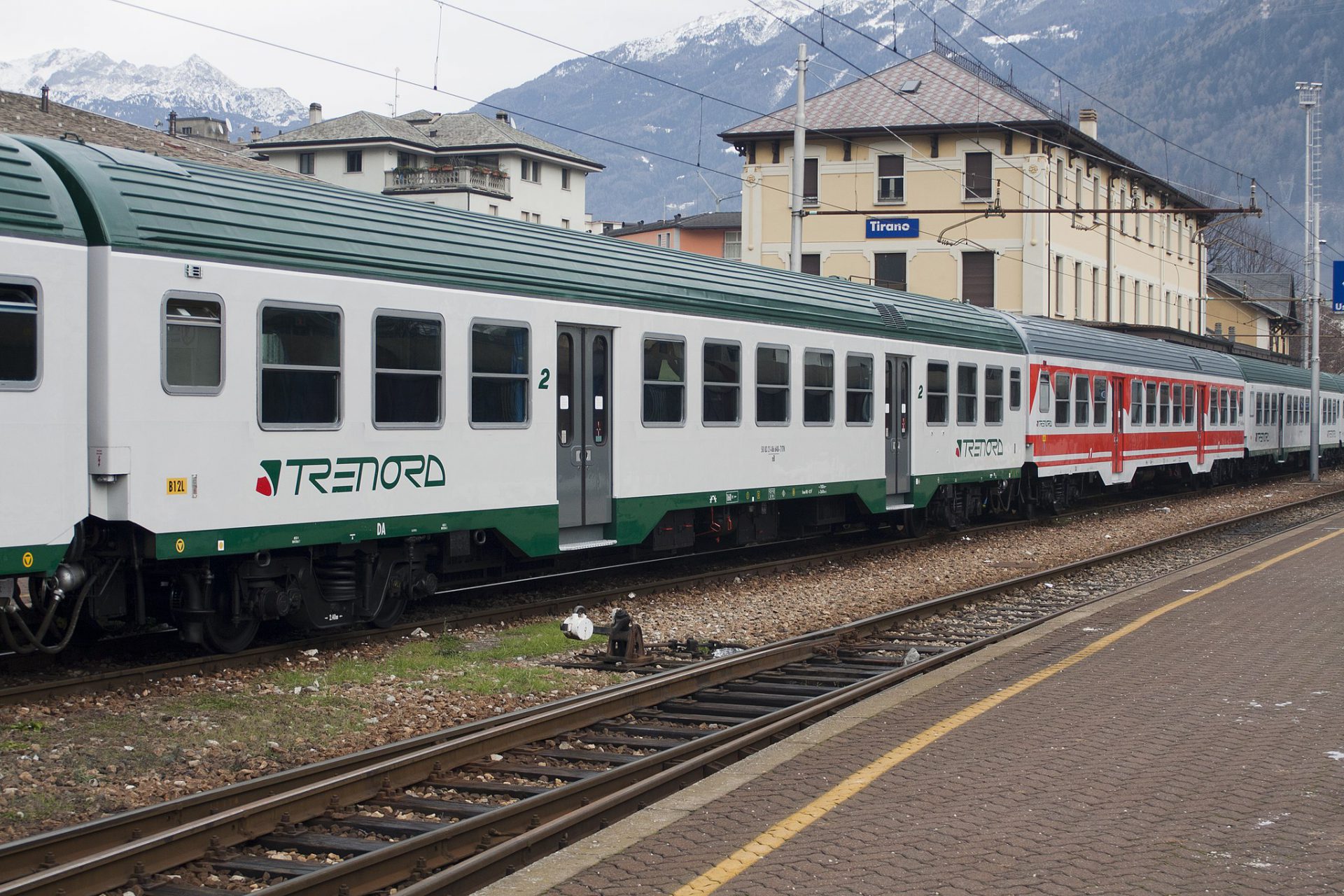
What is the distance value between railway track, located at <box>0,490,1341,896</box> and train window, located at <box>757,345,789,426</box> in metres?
5.44

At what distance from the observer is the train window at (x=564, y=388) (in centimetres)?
1266

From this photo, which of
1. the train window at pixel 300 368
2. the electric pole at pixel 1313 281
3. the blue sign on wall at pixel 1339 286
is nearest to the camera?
the train window at pixel 300 368

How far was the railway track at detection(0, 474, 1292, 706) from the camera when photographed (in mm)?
8969

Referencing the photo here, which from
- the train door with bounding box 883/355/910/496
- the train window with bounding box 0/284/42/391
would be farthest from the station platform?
the train door with bounding box 883/355/910/496

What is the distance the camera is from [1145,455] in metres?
28.9

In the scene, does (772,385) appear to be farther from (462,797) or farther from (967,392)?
(462,797)

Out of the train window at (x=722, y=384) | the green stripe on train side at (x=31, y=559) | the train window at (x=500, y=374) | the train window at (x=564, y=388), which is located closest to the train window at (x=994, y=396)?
the train window at (x=722, y=384)

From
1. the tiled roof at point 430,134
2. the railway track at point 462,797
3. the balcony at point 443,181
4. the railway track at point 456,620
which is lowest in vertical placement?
the railway track at point 462,797

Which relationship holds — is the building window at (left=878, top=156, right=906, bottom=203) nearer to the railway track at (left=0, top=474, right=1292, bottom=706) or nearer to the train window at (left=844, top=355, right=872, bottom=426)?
the railway track at (left=0, top=474, right=1292, bottom=706)

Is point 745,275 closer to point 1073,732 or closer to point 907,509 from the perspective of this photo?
point 907,509

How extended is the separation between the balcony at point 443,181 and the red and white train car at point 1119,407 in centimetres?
4250

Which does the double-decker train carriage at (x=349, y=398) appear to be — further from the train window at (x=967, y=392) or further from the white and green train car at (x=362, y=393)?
the train window at (x=967, y=392)

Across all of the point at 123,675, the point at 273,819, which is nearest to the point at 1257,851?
the point at 273,819

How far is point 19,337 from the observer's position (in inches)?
331
